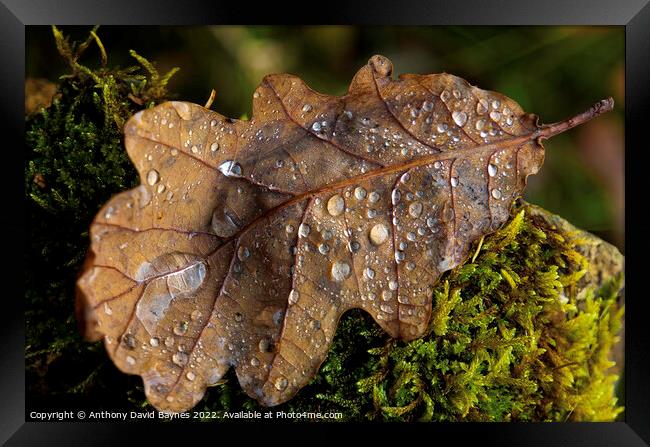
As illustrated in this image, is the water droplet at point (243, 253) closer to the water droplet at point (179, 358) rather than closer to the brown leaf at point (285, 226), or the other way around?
the brown leaf at point (285, 226)

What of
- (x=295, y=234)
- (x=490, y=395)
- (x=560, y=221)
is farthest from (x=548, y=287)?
(x=295, y=234)

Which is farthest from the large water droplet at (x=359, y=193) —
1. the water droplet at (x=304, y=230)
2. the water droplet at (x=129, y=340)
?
the water droplet at (x=129, y=340)

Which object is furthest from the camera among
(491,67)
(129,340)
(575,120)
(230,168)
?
(491,67)

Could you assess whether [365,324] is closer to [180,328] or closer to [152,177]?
[180,328]

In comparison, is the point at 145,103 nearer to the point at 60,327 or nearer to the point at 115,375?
the point at 60,327

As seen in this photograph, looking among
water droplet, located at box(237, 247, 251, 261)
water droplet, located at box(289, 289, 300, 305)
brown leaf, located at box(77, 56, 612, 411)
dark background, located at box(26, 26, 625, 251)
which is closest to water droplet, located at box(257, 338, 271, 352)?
brown leaf, located at box(77, 56, 612, 411)
